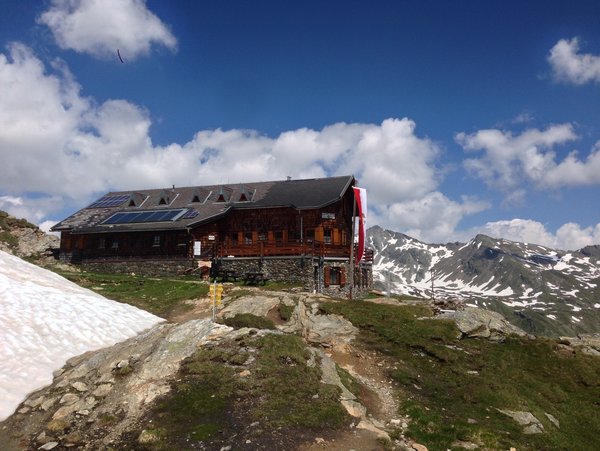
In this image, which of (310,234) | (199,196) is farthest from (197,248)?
(199,196)

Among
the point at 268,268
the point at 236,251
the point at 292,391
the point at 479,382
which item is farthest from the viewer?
the point at 236,251

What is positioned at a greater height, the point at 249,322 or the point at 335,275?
the point at 335,275

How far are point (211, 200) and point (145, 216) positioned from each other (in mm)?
7944

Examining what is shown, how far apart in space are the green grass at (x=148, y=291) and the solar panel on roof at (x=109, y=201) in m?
20.0

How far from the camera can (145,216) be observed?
165 feet

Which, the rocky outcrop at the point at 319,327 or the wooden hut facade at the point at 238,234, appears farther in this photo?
the wooden hut facade at the point at 238,234

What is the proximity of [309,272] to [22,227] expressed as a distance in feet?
121

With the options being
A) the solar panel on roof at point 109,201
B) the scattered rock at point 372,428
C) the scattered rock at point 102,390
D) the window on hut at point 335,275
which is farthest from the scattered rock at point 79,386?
the solar panel on roof at point 109,201

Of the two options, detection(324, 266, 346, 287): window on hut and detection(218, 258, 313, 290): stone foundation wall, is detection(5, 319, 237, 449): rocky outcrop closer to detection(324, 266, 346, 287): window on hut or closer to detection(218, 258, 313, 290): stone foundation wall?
detection(218, 258, 313, 290): stone foundation wall

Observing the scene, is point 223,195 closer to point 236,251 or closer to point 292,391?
point 236,251

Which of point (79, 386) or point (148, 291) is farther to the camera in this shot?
point (148, 291)

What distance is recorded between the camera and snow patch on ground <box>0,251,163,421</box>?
15.7 meters

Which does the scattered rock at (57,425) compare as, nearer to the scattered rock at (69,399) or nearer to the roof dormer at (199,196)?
the scattered rock at (69,399)

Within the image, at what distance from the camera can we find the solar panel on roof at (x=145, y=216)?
160ft
